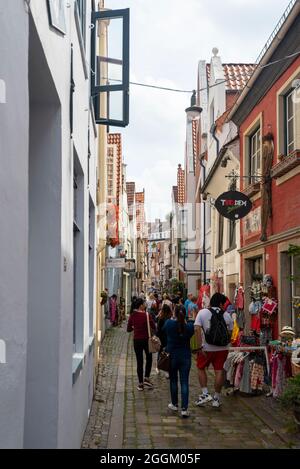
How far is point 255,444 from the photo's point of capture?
645 cm

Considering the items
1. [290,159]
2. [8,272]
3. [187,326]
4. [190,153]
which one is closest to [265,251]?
[290,159]

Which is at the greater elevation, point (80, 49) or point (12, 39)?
point (80, 49)

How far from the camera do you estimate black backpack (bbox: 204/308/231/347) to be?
8.45 metres

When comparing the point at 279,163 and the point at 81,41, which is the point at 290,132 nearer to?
the point at 279,163

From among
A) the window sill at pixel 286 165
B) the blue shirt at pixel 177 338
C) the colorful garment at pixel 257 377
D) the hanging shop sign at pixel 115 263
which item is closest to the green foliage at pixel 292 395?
the blue shirt at pixel 177 338

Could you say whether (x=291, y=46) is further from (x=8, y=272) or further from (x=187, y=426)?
(x=8, y=272)

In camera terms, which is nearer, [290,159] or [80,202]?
[80,202]

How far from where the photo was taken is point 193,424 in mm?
7422

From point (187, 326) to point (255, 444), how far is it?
6.97 ft

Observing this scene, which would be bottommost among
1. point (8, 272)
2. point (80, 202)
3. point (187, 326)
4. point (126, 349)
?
point (126, 349)

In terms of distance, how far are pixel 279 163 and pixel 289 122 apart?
3.01 feet

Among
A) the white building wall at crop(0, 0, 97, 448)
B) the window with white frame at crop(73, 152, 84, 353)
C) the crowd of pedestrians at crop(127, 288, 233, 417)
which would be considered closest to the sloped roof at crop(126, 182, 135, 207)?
the crowd of pedestrians at crop(127, 288, 233, 417)

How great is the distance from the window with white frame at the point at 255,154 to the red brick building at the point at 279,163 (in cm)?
6

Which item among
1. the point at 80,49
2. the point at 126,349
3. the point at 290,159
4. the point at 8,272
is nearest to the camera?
the point at 8,272
